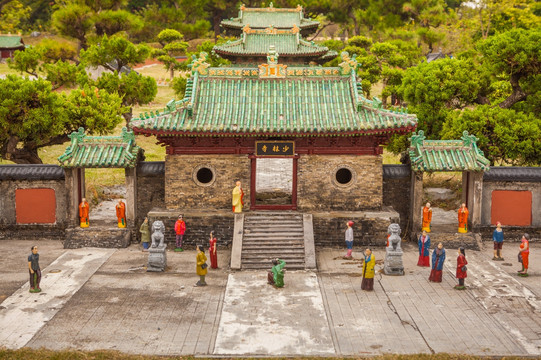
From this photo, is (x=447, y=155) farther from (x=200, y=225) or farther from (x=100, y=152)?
(x=100, y=152)

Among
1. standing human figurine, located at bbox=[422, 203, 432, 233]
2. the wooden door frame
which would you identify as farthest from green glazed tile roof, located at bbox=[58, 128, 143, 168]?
standing human figurine, located at bbox=[422, 203, 432, 233]

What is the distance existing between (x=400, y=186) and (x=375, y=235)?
8.48ft

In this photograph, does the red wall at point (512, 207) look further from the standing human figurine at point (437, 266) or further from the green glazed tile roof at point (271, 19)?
the green glazed tile roof at point (271, 19)

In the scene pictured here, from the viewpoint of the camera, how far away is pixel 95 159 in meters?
22.1

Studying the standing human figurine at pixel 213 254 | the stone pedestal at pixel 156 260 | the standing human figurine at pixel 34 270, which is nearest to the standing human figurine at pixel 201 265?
the standing human figurine at pixel 213 254

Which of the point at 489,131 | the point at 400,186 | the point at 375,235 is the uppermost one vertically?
the point at 489,131

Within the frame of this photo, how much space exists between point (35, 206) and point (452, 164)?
15724 millimetres

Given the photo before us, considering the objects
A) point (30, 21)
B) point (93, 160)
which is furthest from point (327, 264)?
point (30, 21)

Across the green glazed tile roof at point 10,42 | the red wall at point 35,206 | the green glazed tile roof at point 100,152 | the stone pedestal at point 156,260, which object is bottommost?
the stone pedestal at point 156,260

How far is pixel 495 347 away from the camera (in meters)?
14.2

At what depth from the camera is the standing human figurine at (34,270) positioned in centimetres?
1747

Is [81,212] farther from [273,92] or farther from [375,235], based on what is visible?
[375,235]

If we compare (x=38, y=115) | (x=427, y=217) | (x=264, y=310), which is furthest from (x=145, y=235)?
(x=427, y=217)

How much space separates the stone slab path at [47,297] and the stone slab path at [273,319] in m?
4.59
